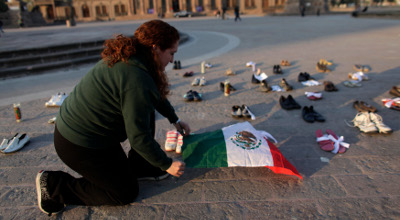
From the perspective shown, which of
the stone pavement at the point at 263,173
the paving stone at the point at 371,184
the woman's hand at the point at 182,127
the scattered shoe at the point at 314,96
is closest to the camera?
the stone pavement at the point at 263,173

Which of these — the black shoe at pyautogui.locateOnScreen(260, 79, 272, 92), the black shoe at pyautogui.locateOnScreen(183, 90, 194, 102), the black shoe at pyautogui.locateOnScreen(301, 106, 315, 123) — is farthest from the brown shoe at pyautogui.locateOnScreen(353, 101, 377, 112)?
the black shoe at pyautogui.locateOnScreen(183, 90, 194, 102)

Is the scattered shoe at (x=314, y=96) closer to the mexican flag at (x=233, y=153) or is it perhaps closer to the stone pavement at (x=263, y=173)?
the stone pavement at (x=263, y=173)

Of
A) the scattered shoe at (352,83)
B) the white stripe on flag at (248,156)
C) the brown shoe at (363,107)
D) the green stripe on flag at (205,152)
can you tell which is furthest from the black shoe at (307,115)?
the scattered shoe at (352,83)

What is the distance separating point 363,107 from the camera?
4.38 meters

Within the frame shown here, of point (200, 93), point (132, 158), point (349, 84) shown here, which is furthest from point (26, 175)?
point (349, 84)

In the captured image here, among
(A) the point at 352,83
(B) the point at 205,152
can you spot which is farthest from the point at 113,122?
(A) the point at 352,83

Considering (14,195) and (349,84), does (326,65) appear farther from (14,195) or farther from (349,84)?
(14,195)

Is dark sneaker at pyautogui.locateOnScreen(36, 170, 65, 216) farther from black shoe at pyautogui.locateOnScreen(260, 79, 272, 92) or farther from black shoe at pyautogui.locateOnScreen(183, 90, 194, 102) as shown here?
black shoe at pyautogui.locateOnScreen(260, 79, 272, 92)

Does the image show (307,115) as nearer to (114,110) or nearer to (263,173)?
(263,173)

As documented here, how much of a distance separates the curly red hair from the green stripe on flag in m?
1.08

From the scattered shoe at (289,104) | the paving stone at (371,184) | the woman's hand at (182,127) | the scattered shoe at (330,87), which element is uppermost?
the woman's hand at (182,127)

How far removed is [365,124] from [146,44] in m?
3.34

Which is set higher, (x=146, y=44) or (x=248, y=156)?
(x=146, y=44)

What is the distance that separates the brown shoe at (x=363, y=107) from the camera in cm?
429
